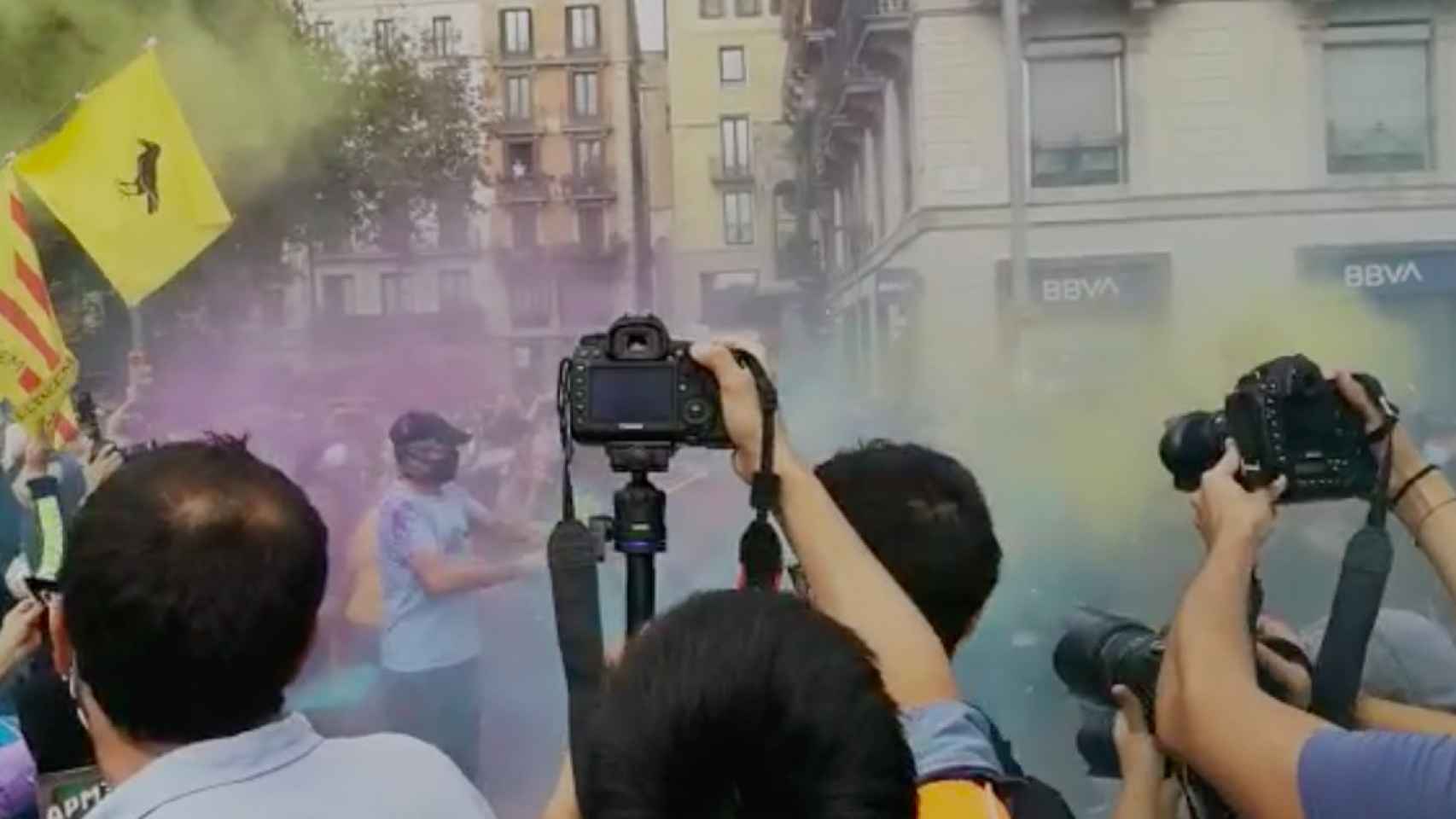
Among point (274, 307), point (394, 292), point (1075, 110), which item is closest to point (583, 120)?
point (394, 292)

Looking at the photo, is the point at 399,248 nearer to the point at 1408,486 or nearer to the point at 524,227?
the point at 524,227

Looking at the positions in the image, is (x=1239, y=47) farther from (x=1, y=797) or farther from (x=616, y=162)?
(x=1, y=797)

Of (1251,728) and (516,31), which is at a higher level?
(516,31)

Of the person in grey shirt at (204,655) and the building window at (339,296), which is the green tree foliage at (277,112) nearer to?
the building window at (339,296)

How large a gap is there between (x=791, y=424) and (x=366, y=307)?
82 centimetres

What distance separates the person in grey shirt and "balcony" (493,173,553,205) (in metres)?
2.10

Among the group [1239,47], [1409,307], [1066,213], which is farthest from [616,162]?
[1409,307]

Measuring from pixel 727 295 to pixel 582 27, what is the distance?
53 cm

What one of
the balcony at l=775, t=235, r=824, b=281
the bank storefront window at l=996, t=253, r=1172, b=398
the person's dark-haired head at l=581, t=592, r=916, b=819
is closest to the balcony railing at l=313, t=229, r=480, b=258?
the balcony at l=775, t=235, r=824, b=281

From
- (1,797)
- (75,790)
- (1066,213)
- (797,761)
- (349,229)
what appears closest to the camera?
(797,761)

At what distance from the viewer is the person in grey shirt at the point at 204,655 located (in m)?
1.40

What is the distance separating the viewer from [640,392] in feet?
6.09

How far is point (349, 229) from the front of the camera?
3633mm

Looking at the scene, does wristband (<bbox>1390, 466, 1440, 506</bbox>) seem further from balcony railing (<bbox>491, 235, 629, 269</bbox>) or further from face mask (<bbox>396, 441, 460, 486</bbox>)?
face mask (<bbox>396, 441, 460, 486</bbox>)
